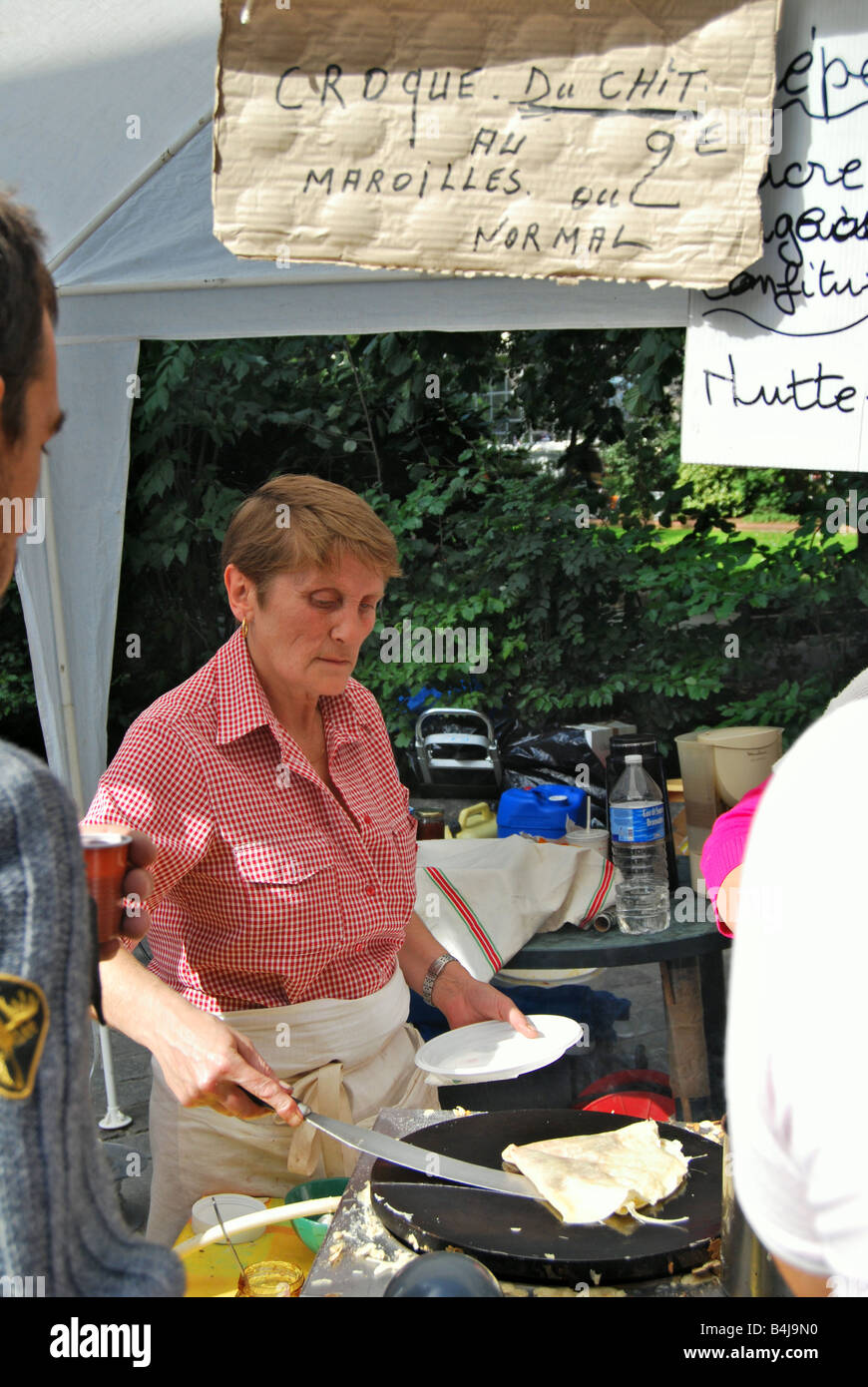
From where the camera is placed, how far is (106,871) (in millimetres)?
1094

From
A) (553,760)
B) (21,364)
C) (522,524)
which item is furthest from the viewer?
(522,524)

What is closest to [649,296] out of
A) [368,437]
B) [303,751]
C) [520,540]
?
[303,751]

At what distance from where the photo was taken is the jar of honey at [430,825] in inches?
151

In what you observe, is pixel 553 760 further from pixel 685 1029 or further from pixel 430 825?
pixel 685 1029

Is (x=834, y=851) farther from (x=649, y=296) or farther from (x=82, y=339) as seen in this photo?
(x=82, y=339)

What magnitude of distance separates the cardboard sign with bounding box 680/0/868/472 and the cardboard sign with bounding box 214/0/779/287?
10 centimetres

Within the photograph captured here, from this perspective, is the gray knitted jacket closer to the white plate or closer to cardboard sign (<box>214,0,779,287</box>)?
the white plate

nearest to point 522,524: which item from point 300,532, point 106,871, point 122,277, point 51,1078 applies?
point 122,277

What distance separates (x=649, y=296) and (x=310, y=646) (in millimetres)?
1138

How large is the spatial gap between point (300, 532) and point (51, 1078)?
5.54 feet

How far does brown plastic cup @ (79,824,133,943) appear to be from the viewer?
1.08 m

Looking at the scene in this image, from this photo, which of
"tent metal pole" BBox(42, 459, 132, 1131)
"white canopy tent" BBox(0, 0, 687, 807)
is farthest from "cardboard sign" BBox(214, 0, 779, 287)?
"tent metal pole" BBox(42, 459, 132, 1131)

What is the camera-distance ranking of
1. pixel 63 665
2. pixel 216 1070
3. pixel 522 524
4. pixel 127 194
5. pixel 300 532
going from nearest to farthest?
pixel 216 1070
pixel 300 532
pixel 127 194
pixel 63 665
pixel 522 524

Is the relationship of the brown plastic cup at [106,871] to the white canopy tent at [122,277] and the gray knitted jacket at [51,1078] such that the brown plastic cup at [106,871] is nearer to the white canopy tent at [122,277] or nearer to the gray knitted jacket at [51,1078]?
the gray knitted jacket at [51,1078]
